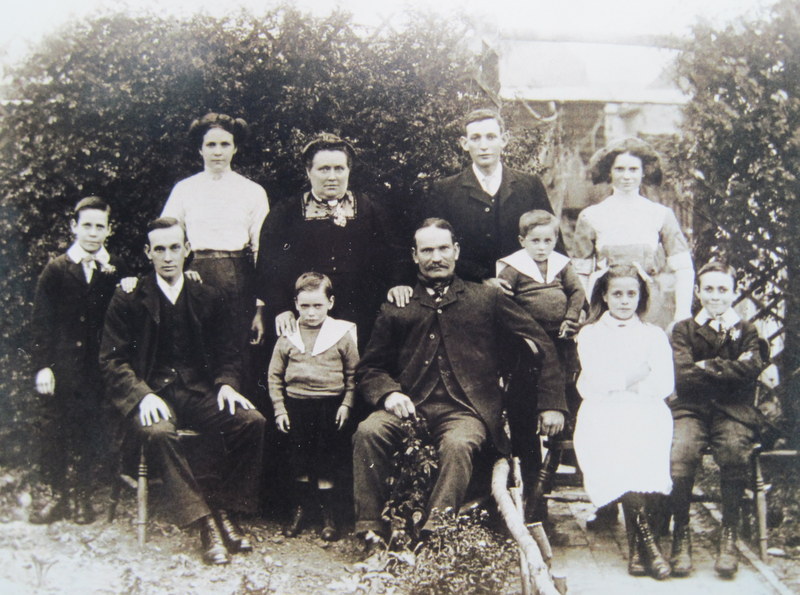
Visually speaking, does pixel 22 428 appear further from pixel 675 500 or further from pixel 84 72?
pixel 675 500

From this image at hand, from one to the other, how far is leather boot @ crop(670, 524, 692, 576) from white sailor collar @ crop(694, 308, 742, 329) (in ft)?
3.06

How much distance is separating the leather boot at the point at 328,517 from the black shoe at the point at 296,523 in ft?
0.34

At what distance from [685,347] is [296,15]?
2.53m

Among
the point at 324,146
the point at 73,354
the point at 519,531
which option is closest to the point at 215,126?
the point at 324,146

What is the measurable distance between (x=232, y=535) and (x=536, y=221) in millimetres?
1971

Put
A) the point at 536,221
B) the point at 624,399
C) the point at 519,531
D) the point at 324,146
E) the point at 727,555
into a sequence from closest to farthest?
the point at 519,531 → the point at 727,555 → the point at 624,399 → the point at 536,221 → the point at 324,146

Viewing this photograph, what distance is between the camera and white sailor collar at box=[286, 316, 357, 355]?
12.1 feet

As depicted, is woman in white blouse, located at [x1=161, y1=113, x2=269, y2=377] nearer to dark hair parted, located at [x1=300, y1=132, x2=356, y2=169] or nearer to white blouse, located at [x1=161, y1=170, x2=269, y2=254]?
white blouse, located at [x1=161, y1=170, x2=269, y2=254]

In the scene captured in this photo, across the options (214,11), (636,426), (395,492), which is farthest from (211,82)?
(636,426)

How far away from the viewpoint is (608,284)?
3.59 meters

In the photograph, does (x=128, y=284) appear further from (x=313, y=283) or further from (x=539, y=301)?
(x=539, y=301)

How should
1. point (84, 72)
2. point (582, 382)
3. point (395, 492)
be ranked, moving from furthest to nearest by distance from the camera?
point (84, 72) < point (582, 382) < point (395, 492)

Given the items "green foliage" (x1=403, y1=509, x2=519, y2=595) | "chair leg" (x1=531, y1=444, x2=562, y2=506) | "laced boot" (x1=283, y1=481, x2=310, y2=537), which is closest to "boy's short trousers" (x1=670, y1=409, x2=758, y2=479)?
"chair leg" (x1=531, y1=444, x2=562, y2=506)

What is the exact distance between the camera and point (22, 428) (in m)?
3.82
